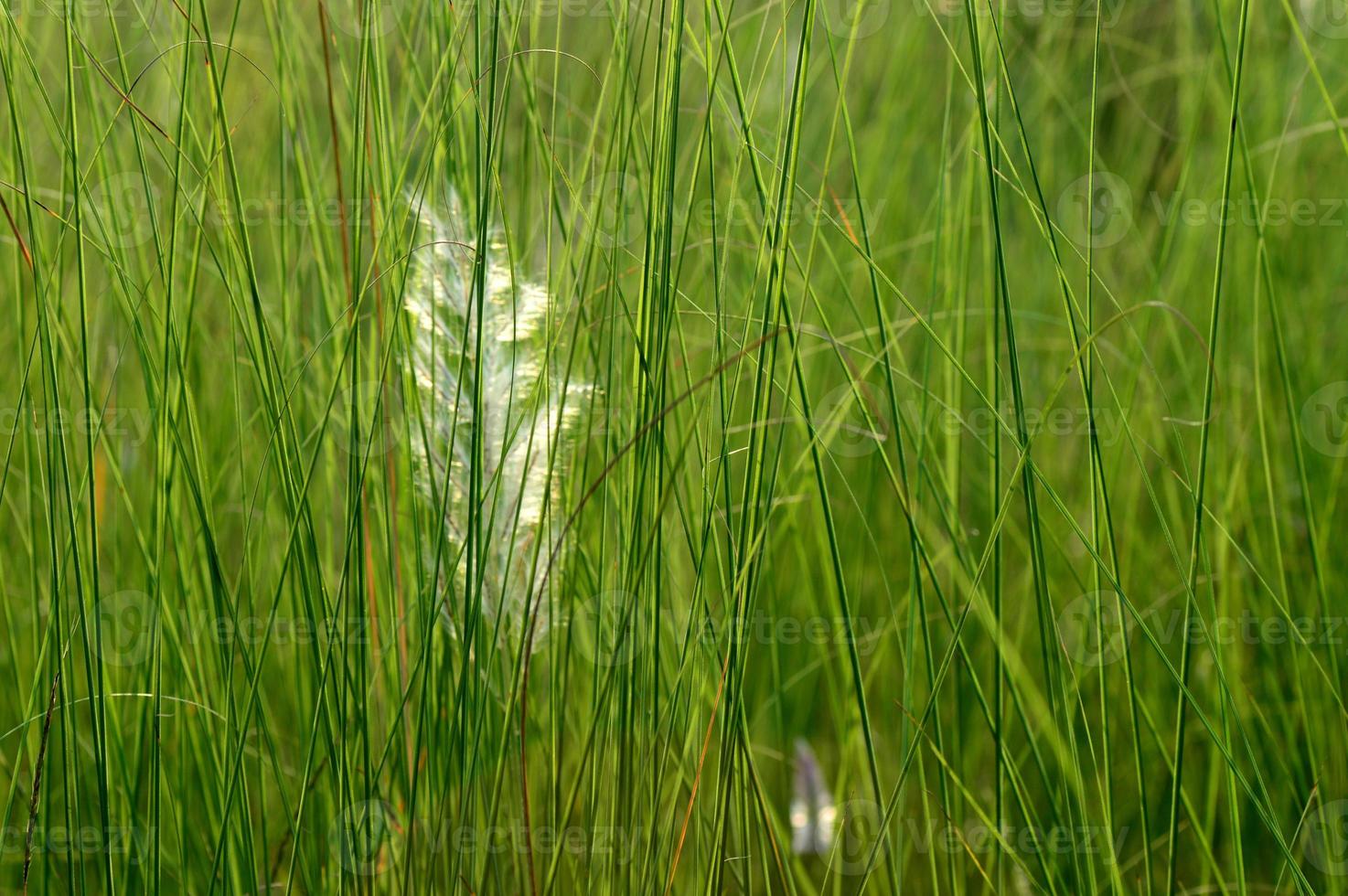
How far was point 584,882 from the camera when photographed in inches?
44.8

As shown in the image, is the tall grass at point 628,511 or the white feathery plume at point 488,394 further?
the white feathery plume at point 488,394

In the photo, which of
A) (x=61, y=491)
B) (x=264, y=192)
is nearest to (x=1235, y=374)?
(x=264, y=192)

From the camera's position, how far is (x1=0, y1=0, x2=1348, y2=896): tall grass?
1145 millimetres

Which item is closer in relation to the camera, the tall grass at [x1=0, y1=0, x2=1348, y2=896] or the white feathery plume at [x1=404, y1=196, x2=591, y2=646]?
the tall grass at [x1=0, y1=0, x2=1348, y2=896]

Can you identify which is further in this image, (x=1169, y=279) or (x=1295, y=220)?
(x=1169, y=279)

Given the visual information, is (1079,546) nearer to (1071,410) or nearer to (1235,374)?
(1071,410)

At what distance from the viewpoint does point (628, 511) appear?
124cm

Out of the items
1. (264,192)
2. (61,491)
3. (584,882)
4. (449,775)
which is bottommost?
(584,882)

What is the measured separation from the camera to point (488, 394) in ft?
4.37

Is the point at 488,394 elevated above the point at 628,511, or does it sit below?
above

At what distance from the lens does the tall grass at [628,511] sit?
3.76ft

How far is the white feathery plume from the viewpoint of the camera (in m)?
1.31

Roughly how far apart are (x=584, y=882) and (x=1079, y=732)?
3.16 feet

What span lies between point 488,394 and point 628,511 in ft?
0.80
